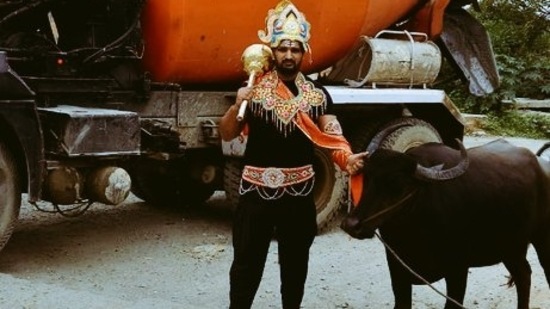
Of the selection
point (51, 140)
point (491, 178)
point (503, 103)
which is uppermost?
point (491, 178)

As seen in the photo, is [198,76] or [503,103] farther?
[503,103]

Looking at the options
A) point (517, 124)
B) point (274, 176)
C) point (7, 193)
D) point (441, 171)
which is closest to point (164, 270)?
point (7, 193)

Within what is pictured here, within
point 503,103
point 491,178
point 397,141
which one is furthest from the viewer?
point 503,103

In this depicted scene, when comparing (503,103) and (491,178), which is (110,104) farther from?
(503,103)

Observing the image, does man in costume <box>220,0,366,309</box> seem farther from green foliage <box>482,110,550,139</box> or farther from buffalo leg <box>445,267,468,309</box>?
green foliage <box>482,110,550,139</box>

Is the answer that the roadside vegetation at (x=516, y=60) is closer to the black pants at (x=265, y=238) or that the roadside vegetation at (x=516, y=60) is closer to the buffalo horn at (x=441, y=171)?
the buffalo horn at (x=441, y=171)

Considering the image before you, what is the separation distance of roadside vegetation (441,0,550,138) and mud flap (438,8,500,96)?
31.1ft

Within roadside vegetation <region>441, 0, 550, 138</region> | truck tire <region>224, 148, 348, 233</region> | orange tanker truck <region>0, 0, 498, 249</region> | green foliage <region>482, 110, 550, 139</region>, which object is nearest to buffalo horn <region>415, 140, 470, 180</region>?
orange tanker truck <region>0, 0, 498, 249</region>

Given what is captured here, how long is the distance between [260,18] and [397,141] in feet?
7.01

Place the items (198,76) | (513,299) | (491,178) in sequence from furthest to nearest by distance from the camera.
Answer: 1. (198,76)
2. (513,299)
3. (491,178)

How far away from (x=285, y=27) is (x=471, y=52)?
5617mm

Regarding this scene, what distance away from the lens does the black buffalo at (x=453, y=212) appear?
445cm

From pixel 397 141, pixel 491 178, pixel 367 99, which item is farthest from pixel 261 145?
pixel 397 141

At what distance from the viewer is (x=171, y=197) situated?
30.0ft
